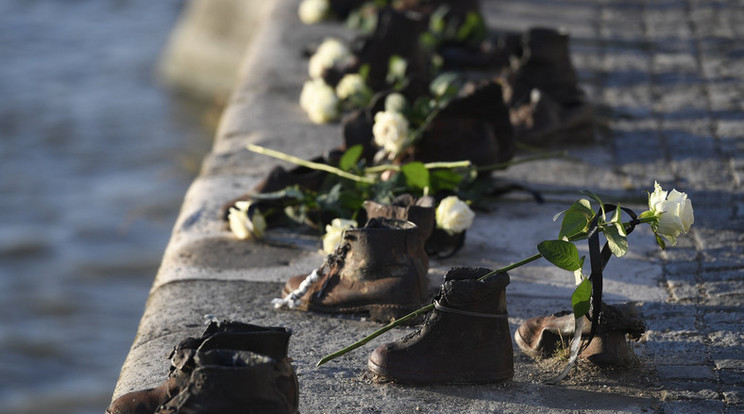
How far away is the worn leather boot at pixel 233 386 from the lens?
1.83 metres

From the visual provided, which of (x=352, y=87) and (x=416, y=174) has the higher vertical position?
(x=352, y=87)

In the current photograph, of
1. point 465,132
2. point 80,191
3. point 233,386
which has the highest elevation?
point 465,132

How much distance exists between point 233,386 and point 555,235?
5.30ft

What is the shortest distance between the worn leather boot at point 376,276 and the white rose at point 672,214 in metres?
0.64

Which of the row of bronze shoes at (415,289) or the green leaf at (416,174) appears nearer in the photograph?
the row of bronze shoes at (415,289)

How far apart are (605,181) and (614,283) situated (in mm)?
869

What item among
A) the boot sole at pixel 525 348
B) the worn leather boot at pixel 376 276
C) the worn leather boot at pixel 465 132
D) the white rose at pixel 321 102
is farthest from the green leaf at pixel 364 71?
the boot sole at pixel 525 348

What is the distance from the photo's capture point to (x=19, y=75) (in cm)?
906

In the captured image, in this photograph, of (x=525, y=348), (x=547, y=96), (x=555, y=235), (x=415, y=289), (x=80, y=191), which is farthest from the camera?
(x=80, y=191)

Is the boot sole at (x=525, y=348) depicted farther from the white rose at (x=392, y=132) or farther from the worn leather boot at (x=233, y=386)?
the white rose at (x=392, y=132)

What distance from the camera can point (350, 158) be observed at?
3227 mm

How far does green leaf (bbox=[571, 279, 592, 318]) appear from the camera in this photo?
2.18m

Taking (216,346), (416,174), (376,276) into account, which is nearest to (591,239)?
(376,276)

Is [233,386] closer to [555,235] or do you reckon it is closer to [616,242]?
[616,242]
